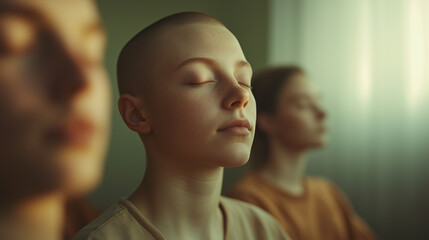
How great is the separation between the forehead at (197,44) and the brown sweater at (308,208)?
699 millimetres

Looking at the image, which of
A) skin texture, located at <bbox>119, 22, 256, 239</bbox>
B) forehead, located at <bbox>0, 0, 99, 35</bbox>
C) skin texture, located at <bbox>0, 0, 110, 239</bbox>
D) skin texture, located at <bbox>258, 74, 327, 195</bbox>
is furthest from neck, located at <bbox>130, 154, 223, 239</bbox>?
skin texture, located at <bbox>258, 74, 327, 195</bbox>

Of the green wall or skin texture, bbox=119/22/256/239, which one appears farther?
the green wall

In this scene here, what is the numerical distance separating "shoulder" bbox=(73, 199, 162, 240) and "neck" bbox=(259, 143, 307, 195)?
83 cm

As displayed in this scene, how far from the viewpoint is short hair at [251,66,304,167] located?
4.97ft

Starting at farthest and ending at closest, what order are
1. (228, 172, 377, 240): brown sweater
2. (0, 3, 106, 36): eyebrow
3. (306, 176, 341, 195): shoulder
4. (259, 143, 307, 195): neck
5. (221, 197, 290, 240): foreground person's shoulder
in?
(306, 176, 341, 195): shoulder < (259, 143, 307, 195): neck < (228, 172, 377, 240): brown sweater < (221, 197, 290, 240): foreground person's shoulder < (0, 3, 106, 36): eyebrow

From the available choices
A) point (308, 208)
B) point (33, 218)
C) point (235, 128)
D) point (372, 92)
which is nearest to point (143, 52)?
point (235, 128)

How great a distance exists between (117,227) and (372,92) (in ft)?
4.91

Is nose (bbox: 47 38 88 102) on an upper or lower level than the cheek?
upper

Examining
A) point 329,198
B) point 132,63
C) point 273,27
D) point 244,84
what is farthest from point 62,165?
point 273,27

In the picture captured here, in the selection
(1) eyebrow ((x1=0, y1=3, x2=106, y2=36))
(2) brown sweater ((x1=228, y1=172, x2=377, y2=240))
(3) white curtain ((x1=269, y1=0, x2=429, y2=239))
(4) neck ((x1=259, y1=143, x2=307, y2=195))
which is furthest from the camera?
(3) white curtain ((x1=269, y1=0, x2=429, y2=239))

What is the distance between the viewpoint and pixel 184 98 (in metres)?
0.71

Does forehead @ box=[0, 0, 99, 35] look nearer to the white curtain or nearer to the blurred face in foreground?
the blurred face in foreground

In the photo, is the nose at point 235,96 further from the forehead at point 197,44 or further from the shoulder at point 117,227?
the shoulder at point 117,227

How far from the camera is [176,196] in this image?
0.75 m
